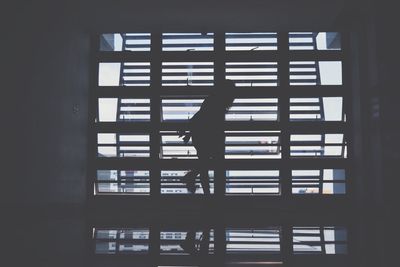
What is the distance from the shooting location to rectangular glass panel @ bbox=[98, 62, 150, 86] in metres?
6.30

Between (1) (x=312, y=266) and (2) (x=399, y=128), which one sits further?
(2) (x=399, y=128)

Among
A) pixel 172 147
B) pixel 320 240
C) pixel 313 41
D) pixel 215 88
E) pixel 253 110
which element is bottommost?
pixel 320 240

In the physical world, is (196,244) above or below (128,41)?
below

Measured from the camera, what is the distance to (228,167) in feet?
20.3

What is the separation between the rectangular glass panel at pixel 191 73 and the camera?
6324 mm

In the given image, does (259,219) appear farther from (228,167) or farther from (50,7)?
(50,7)

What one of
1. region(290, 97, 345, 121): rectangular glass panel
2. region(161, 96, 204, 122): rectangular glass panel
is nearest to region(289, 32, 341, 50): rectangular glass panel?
region(290, 97, 345, 121): rectangular glass panel

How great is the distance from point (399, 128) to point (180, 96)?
3316 mm

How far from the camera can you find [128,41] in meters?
6.37

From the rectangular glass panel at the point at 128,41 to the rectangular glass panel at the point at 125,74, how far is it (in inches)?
9.1

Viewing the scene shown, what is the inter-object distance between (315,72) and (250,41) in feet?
3.51

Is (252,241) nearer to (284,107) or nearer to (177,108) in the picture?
(284,107)

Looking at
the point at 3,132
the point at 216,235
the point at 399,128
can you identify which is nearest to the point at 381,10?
the point at 399,128

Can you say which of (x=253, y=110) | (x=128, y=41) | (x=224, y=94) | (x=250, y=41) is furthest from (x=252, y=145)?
(x=128, y=41)
